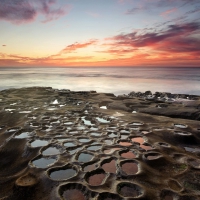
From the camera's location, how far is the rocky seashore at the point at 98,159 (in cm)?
492

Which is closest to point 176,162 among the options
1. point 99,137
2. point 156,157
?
point 156,157

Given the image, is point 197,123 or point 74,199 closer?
point 74,199

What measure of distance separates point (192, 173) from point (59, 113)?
898cm

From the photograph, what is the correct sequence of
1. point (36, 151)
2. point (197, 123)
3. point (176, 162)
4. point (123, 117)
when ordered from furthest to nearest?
point (123, 117) < point (197, 123) < point (36, 151) < point (176, 162)

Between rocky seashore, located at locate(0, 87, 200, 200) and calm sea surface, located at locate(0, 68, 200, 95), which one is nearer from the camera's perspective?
rocky seashore, located at locate(0, 87, 200, 200)

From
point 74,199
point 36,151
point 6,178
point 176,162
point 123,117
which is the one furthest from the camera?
point 123,117

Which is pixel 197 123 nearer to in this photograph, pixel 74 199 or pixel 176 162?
pixel 176 162

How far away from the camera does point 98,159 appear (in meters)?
6.40

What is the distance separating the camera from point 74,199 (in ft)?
15.2

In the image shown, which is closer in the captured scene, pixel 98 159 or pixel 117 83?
pixel 98 159

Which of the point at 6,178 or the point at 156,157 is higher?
the point at 156,157

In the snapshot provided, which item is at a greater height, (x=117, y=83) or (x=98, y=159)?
(x=98, y=159)

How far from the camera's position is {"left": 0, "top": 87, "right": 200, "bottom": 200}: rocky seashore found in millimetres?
4922

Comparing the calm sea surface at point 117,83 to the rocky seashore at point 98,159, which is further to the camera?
the calm sea surface at point 117,83
